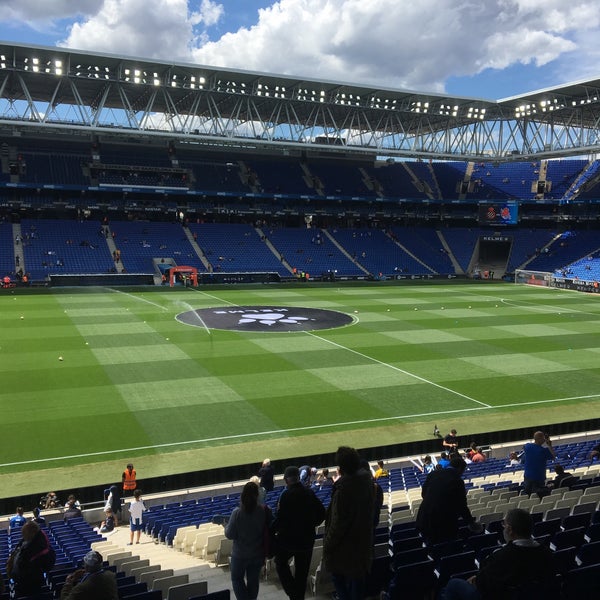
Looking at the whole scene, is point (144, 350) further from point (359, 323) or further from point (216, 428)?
point (359, 323)

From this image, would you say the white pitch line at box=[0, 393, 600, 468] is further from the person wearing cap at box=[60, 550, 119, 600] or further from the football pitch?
the person wearing cap at box=[60, 550, 119, 600]

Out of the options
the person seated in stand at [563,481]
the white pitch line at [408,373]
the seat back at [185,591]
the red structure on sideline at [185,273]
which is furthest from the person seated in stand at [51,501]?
the red structure on sideline at [185,273]

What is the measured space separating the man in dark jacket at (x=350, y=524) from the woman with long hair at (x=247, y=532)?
82cm

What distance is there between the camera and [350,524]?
6.04 meters

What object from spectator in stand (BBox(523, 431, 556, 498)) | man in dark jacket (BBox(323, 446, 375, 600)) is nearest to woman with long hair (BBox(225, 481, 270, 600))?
man in dark jacket (BBox(323, 446, 375, 600))

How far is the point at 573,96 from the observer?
66.1m

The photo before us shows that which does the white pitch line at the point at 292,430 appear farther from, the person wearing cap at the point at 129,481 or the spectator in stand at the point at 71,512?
the spectator in stand at the point at 71,512

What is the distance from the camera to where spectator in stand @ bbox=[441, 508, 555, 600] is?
17.1 feet

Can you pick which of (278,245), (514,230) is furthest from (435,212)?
(278,245)

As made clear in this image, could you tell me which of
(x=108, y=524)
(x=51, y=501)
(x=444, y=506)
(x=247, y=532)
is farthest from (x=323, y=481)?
(x=247, y=532)

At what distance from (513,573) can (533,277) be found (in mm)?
74735

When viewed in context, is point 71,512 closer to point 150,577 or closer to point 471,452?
point 150,577

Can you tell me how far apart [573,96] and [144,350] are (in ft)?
182

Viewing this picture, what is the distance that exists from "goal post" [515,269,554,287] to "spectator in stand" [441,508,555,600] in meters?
72.4
